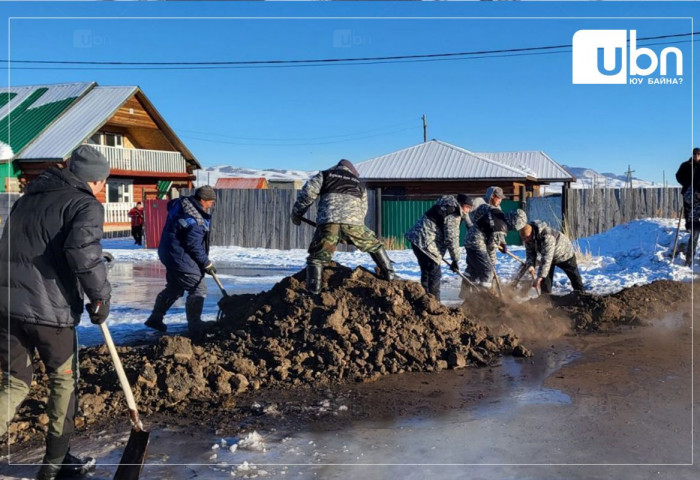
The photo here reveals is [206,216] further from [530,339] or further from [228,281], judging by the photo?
[228,281]

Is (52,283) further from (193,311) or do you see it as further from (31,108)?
(31,108)

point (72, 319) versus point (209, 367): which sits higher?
point (72, 319)

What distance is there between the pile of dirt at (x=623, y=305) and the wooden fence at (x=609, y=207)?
9.12 m

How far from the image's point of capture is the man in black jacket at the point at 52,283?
341 centimetres

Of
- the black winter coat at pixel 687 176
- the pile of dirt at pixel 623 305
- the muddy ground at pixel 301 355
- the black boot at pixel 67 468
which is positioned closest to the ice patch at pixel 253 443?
the muddy ground at pixel 301 355

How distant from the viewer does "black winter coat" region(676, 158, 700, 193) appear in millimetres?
10945

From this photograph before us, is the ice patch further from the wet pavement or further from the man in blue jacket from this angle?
the man in blue jacket

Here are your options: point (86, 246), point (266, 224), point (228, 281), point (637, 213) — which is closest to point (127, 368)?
point (86, 246)

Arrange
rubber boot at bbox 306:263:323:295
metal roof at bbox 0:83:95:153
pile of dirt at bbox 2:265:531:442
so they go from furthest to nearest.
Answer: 1. metal roof at bbox 0:83:95:153
2. rubber boot at bbox 306:263:323:295
3. pile of dirt at bbox 2:265:531:442

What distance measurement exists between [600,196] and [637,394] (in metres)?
13.7

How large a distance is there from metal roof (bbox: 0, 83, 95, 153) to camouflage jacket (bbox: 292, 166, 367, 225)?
78.1 ft

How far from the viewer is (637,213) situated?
57.5 feet

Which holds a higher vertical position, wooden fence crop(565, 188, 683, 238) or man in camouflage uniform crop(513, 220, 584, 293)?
wooden fence crop(565, 188, 683, 238)

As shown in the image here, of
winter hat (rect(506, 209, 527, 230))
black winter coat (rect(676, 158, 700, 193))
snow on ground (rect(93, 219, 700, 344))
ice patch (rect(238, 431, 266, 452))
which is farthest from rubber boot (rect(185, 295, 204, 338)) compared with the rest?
black winter coat (rect(676, 158, 700, 193))
